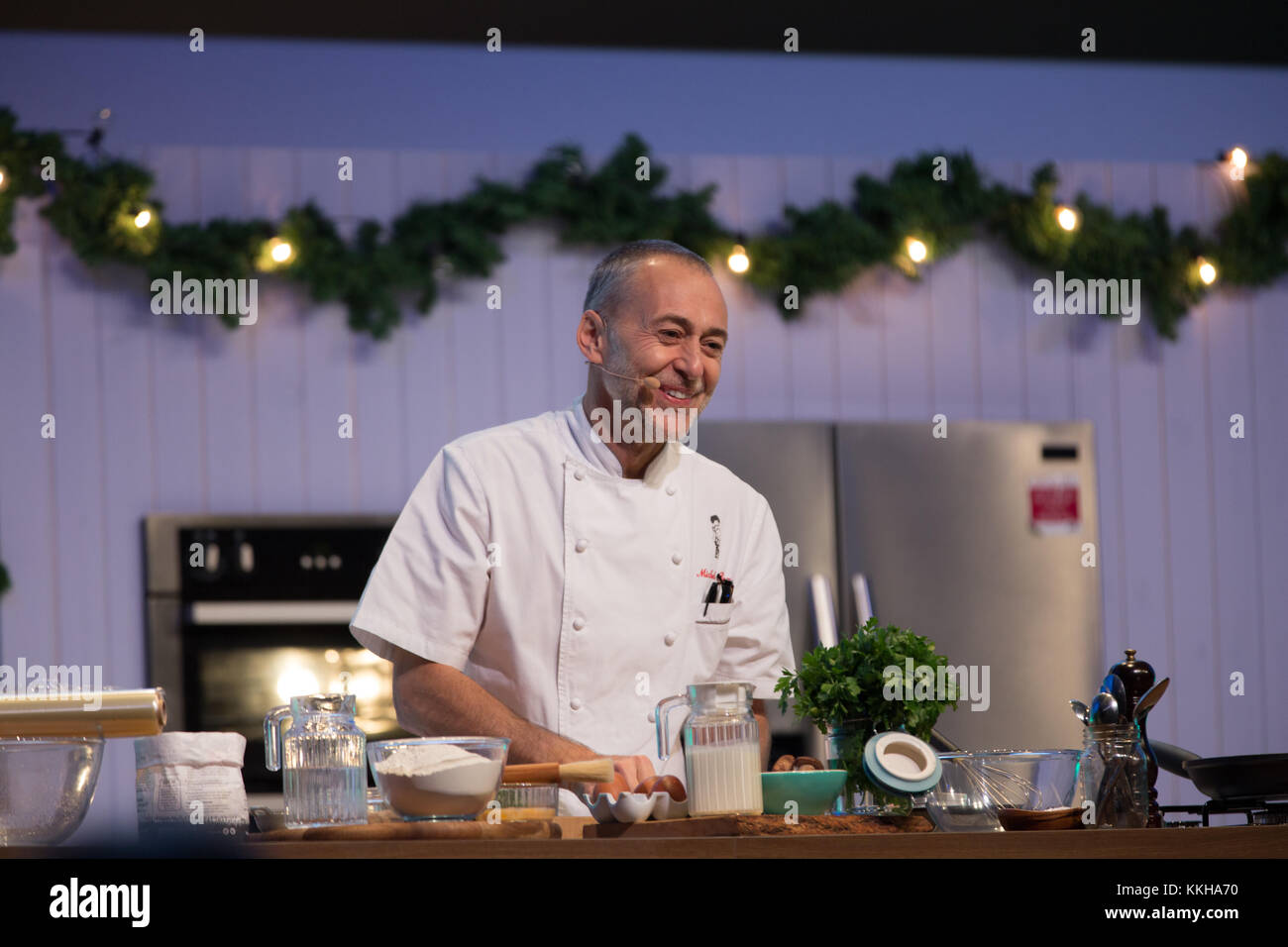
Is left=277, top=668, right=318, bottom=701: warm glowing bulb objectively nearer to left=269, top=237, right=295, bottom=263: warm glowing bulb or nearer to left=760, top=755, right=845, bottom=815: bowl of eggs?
left=269, top=237, right=295, bottom=263: warm glowing bulb

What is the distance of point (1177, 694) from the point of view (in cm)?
398

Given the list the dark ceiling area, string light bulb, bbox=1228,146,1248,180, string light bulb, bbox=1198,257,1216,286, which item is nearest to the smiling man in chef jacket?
the dark ceiling area

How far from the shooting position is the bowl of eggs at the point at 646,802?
1.32m

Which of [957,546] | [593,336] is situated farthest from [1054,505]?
[593,336]

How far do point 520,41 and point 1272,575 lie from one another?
2.50 meters

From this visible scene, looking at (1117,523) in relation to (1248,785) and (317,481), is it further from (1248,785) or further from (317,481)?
(1248,785)

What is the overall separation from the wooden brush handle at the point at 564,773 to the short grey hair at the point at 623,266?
879mm

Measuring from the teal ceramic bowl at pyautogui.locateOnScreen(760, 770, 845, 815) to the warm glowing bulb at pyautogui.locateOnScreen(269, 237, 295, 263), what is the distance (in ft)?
8.39

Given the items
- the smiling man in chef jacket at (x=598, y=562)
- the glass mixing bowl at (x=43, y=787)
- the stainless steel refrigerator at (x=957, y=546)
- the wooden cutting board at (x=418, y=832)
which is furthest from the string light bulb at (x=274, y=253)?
the wooden cutting board at (x=418, y=832)

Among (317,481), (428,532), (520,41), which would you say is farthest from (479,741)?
(520,41)

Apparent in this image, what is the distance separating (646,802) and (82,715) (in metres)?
0.50

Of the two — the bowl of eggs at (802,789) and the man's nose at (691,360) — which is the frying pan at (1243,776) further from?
the man's nose at (691,360)

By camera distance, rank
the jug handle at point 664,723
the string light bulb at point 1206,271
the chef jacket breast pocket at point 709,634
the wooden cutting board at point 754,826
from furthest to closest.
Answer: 1. the string light bulb at point 1206,271
2. the chef jacket breast pocket at point 709,634
3. the jug handle at point 664,723
4. the wooden cutting board at point 754,826

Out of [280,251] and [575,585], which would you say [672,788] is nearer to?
[575,585]
